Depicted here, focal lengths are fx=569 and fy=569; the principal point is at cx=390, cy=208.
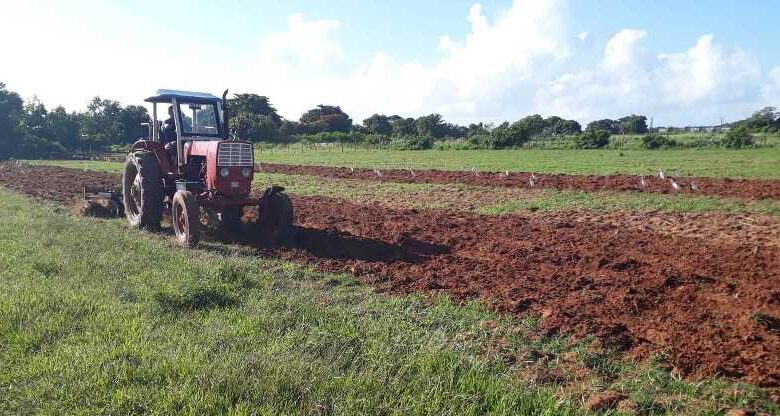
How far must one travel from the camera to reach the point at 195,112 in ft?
34.1

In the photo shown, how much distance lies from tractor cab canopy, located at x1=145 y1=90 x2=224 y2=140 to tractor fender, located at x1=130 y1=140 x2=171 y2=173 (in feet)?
2.08

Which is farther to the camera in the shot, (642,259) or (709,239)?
(709,239)

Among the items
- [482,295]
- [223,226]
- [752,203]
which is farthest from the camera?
[752,203]

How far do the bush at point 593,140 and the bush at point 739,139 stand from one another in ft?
29.1

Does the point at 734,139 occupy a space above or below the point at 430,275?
above

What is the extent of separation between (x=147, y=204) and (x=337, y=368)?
23.4 ft

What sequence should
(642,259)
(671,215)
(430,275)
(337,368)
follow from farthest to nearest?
(671,215)
(642,259)
(430,275)
(337,368)

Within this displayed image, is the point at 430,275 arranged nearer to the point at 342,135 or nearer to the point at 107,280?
the point at 107,280

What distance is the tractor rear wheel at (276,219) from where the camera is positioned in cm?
937

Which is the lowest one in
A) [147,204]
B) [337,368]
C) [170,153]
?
[337,368]

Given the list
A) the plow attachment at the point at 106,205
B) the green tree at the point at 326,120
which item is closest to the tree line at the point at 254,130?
the green tree at the point at 326,120

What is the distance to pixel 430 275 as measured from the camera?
Result: 710cm

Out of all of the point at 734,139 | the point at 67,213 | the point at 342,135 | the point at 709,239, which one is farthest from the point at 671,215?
the point at 342,135

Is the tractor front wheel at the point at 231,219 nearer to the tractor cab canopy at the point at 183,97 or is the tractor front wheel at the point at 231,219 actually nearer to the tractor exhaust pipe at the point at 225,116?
the tractor exhaust pipe at the point at 225,116
